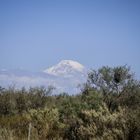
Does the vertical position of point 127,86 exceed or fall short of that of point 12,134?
it exceeds it

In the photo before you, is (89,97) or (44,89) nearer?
(89,97)

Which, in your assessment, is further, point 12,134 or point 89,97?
point 89,97

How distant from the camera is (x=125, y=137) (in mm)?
13375

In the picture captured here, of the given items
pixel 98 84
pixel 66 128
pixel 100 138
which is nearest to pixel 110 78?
pixel 98 84

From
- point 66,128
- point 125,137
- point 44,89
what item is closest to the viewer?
point 125,137

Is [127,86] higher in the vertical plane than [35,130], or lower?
higher

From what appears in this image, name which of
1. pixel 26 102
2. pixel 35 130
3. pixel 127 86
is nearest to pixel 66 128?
pixel 35 130

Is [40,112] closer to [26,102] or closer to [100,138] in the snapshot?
[100,138]

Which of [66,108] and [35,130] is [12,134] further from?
[66,108]

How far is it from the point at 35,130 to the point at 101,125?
3.30m

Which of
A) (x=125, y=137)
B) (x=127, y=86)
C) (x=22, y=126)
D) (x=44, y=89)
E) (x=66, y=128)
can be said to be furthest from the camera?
(x=44, y=89)

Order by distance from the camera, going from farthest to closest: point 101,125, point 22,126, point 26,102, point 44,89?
point 44,89, point 26,102, point 22,126, point 101,125

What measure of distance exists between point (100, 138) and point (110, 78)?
9388 millimetres

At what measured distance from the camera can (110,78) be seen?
22.8 meters
